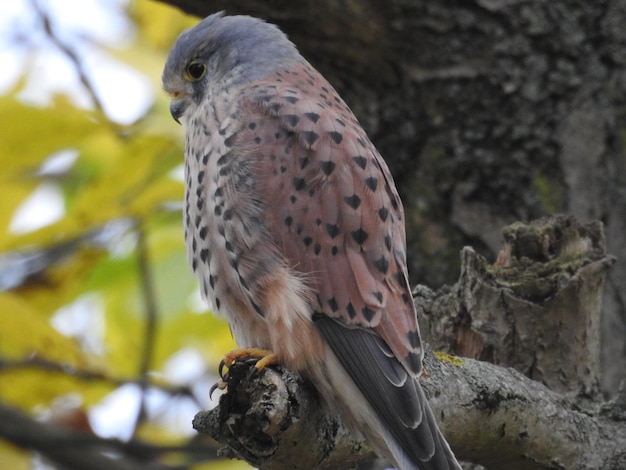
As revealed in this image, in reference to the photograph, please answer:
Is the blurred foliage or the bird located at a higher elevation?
the bird

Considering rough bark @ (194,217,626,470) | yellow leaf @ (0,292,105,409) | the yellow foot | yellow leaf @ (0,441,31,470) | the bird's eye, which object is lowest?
yellow leaf @ (0,441,31,470)


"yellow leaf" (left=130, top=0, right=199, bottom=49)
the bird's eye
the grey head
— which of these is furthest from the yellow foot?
A: "yellow leaf" (left=130, top=0, right=199, bottom=49)

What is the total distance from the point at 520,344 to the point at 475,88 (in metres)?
1.34

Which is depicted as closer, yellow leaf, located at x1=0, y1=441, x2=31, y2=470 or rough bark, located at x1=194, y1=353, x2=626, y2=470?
rough bark, located at x1=194, y1=353, x2=626, y2=470

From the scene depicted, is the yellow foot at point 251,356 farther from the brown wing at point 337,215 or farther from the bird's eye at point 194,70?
the bird's eye at point 194,70

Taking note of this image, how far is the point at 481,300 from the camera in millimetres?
3201

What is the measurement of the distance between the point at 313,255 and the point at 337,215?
0.51 ft

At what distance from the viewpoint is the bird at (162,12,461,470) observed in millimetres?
2762

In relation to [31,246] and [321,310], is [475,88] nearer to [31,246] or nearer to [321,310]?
[321,310]

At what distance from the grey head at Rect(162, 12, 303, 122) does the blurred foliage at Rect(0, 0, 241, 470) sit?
20 cm

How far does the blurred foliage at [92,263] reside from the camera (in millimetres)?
3668

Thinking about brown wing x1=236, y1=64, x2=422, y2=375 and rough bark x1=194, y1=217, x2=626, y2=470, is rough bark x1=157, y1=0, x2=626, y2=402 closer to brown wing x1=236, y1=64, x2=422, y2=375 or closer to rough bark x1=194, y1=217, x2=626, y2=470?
rough bark x1=194, y1=217, x2=626, y2=470

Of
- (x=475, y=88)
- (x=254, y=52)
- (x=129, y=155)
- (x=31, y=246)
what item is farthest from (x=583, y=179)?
(x=31, y=246)

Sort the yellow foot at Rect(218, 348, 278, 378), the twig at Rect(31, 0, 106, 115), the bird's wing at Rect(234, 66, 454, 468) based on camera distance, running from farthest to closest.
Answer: the twig at Rect(31, 0, 106, 115), the yellow foot at Rect(218, 348, 278, 378), the bird's wing at Rect(234, 66, 454, 468)
